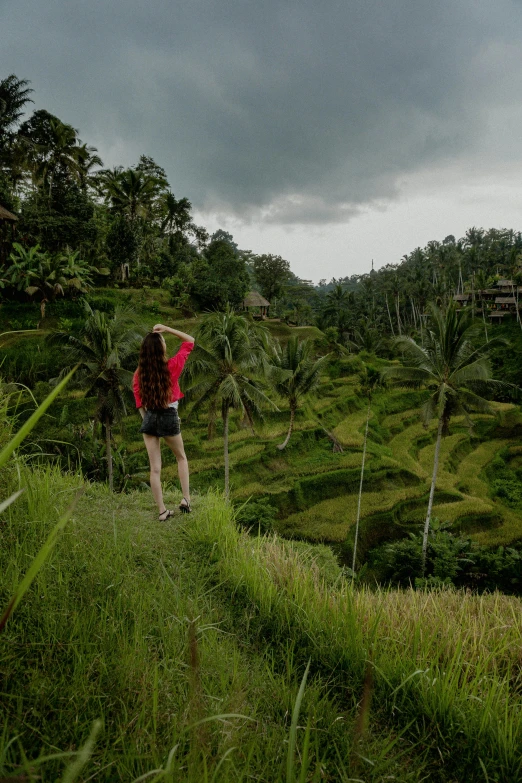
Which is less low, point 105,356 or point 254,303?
point 254,303

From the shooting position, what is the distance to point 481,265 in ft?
174

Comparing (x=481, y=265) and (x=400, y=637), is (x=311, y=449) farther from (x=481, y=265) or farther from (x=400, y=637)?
(x=481, y=265)

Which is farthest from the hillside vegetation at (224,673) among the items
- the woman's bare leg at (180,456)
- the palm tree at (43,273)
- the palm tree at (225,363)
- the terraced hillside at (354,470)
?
the palm tree at (43,273)

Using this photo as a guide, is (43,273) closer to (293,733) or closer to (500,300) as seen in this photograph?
(293,733)

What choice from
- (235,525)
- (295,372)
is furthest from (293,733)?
(295,372)

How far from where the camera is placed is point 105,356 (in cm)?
1455

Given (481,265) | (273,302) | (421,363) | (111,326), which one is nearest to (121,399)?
(111,326)

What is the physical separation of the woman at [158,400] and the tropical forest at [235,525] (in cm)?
30

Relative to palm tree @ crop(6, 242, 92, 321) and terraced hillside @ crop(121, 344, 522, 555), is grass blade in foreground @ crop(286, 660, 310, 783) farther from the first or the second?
palm tree @ crop(6, 242, 92, 321)

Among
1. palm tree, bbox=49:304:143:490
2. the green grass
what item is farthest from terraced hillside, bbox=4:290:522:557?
the green grass

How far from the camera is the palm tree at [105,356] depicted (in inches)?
562

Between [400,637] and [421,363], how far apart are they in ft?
46.6

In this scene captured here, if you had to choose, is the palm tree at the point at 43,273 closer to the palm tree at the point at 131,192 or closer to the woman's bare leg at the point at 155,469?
the palm tree at the point at 131,192

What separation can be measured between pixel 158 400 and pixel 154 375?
Result: 21 centimetres
